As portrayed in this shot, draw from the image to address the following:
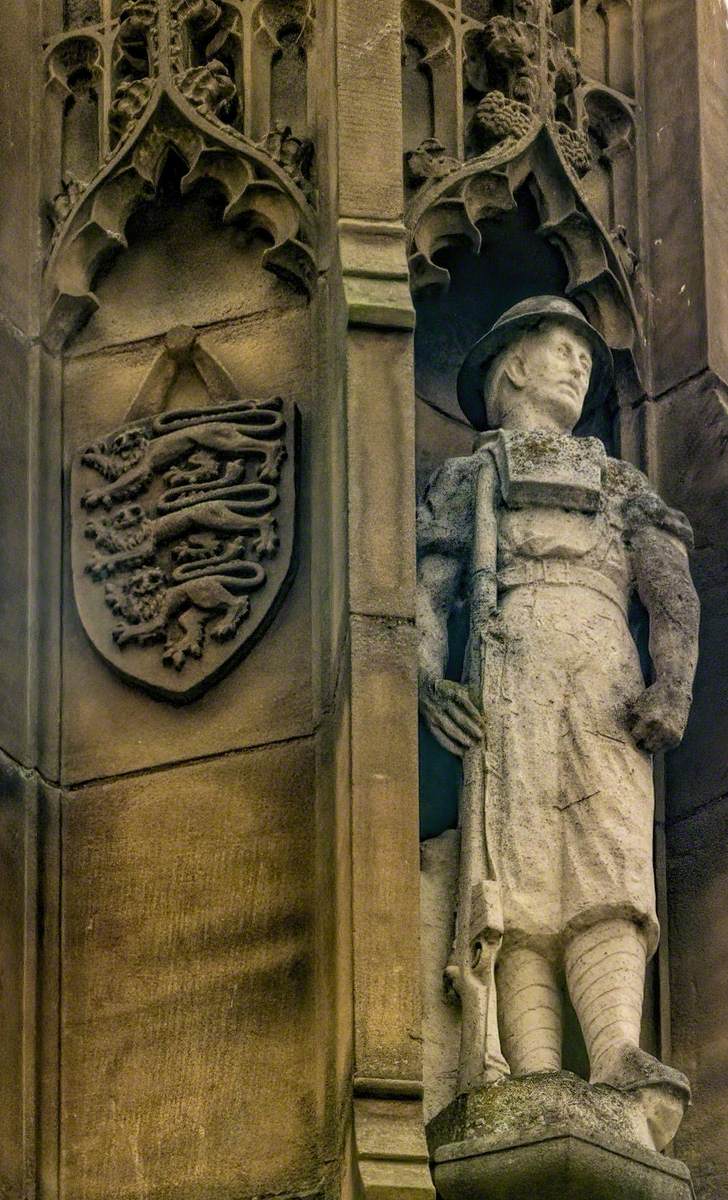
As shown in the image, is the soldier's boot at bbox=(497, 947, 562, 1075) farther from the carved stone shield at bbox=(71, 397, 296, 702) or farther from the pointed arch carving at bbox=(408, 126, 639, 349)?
the pointed arch carving at bbox=(408, 126, 639, 349)

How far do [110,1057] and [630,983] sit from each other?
1506mm

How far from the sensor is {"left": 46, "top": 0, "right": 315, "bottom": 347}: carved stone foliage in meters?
14.3

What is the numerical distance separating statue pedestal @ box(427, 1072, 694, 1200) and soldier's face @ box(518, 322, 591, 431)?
2449 mm

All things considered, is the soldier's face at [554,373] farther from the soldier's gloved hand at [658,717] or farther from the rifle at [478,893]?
the soldier's gloved hand at [658,717]

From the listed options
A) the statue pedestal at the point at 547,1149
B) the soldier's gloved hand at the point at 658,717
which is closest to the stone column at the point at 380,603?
the statue pedestal at the point at 547,1149

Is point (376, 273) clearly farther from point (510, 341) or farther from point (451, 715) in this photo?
point (451, 715)

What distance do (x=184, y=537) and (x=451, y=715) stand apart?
1.02 meters

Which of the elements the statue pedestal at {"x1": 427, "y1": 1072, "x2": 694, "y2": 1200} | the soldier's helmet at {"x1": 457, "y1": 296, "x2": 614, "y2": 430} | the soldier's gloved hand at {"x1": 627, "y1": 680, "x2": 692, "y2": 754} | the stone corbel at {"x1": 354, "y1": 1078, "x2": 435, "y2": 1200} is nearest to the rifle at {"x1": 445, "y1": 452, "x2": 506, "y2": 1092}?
the statue pedestal at {"x1": 427, "y1": 1072, "x2": 694, "y2": 1200}

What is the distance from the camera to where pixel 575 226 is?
1463 centimetres

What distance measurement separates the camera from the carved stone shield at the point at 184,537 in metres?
13.6

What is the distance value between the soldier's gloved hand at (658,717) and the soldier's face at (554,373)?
1.06m

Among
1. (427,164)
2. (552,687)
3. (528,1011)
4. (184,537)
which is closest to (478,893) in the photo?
(528,1011)

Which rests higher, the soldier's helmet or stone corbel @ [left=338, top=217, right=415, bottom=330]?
stone corbel @ [left=338, top=217, right=415, bottom=330]

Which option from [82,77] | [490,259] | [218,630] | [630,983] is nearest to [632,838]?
[630,983]
